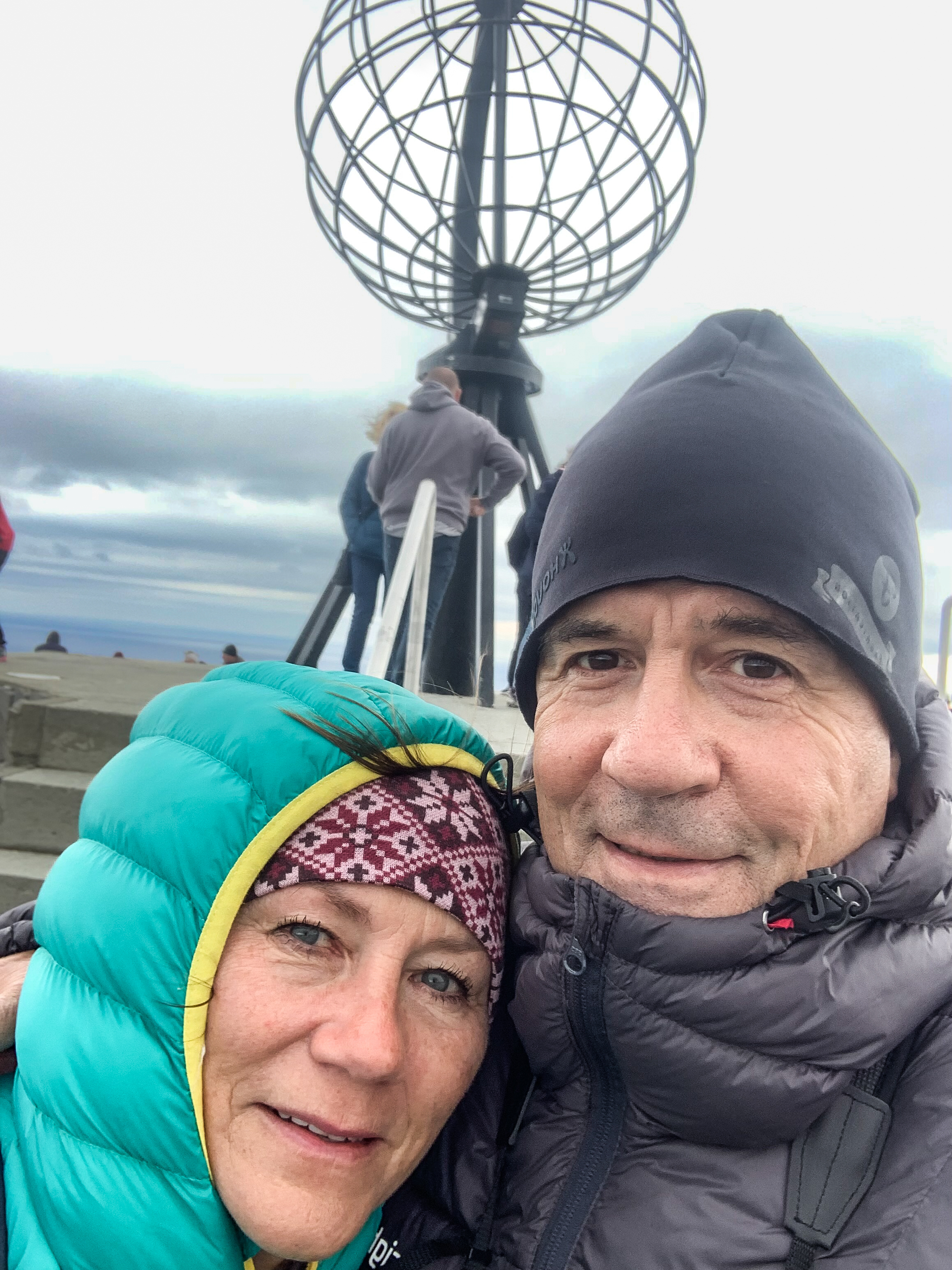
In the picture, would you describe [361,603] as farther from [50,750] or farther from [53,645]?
[53,645]

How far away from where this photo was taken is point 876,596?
1.21 m

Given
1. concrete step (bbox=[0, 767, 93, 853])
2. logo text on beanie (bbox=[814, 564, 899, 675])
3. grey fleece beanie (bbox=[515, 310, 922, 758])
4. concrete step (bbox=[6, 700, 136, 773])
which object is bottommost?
concrete step (bbox=[0, 767, 93, 853])

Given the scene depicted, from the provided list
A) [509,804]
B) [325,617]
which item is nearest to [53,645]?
[325,617]

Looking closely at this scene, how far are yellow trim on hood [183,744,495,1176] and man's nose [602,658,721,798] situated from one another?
37cm

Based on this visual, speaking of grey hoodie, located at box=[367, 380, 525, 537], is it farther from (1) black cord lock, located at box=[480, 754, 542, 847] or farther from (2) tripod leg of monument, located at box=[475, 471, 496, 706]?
(1) black cord lock, located at box=[480, 754, 542, 847]

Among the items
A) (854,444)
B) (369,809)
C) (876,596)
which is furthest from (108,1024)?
(854,444)

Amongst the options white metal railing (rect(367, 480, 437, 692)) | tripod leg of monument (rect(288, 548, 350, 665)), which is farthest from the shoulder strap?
tripod leg of monument (rect(288, 548, 350, 665))

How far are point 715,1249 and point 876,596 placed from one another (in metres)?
0.85

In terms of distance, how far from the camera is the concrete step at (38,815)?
3.63m

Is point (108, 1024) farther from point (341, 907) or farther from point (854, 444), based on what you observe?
point (854, 444)

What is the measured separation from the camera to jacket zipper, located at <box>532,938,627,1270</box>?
106 centimetres

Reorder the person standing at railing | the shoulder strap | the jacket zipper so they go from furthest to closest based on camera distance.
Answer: the person standing at railing < the jacket zipper < the shoulder strap

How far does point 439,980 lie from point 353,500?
15.2 feet

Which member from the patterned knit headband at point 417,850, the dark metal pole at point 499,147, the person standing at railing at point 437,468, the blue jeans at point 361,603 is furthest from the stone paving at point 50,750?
the dark metal pole at point 499,147
